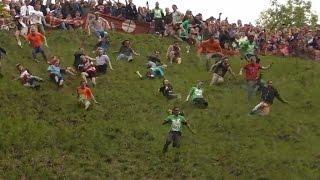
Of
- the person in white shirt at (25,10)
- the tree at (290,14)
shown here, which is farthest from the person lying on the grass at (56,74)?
the tree at (290,14)

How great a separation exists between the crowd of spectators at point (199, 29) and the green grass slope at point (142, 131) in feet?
12.9

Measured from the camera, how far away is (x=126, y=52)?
33.8 meters

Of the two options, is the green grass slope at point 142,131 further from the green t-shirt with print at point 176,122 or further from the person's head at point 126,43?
the person's head at point 126,43

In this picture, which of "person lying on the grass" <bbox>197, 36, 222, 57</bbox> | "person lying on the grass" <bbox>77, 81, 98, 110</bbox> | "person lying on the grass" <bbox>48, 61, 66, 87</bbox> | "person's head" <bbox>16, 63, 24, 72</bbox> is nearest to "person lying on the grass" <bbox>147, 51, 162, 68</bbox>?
"person lying on the grass" <bbox>197, 36, 222, 57</bbox>

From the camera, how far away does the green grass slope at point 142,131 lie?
76.7ft

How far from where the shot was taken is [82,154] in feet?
78.7

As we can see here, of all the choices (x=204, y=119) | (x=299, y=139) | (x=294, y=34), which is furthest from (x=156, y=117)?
(x=294, y=34)

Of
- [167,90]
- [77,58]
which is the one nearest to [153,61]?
[167,90]

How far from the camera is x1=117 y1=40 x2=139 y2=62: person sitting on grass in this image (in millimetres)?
33531

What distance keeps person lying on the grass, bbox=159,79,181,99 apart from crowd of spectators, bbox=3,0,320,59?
700 cm

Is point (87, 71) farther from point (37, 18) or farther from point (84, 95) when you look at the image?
point (37, 18)

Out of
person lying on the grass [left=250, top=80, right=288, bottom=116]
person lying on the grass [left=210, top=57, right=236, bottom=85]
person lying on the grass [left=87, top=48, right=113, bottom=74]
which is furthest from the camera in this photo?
person lying on the grass [left=210, top=57, right=236, bottom=85]

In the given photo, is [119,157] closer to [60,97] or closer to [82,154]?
[82,154]

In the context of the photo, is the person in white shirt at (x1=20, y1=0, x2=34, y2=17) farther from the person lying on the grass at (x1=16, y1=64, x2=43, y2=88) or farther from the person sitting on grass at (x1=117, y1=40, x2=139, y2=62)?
the person lying on the grass at (x1=16, y1=64, x2=43, y2=88)
